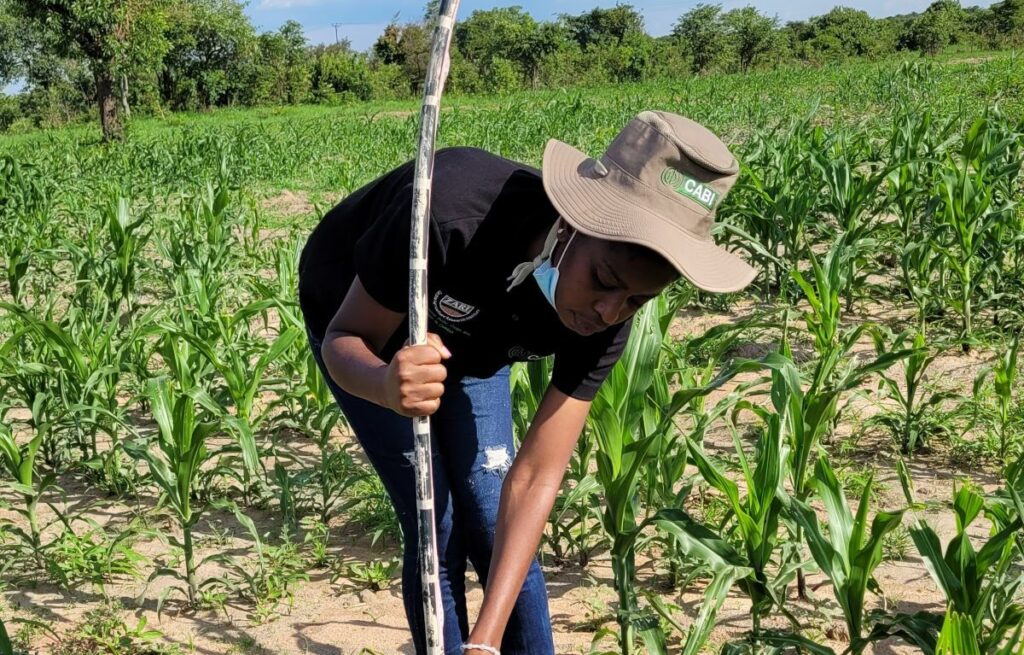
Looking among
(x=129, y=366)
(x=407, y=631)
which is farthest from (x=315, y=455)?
(x=407, y=631)

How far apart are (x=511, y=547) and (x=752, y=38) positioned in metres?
37.2

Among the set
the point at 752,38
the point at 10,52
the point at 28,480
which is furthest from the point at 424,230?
the point at 10,52

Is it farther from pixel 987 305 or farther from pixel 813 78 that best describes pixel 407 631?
pixel 813 78

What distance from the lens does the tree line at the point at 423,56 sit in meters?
33.4

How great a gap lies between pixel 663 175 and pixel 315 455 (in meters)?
2.25

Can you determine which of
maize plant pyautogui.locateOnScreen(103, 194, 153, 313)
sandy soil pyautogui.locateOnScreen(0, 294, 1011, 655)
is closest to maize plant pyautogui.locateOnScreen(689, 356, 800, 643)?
sandy soil pyautogui.locateOnScreen(0, 294, 1011, 655)

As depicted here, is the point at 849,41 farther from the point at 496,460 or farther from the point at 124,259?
the point at 496,460

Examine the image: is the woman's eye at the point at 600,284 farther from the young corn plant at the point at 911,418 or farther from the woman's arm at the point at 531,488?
the young corn plant at the point at 911,418

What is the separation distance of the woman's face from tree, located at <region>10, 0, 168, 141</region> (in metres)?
14.8

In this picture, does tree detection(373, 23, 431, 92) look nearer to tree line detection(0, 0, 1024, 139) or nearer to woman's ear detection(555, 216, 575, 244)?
tree line detection(0, 0, 1024, 139)

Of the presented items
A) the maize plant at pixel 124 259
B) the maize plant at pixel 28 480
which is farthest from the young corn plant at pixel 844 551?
the maize plant at pixel 124 259

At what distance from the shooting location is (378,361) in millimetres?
1321

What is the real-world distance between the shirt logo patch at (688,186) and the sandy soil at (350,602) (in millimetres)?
1221

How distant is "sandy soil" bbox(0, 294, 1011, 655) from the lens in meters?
2.16
